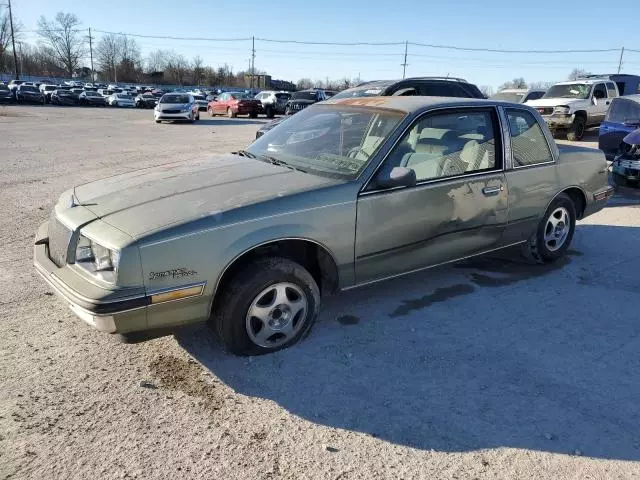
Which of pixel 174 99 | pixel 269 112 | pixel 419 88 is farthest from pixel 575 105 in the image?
pixel 269 112

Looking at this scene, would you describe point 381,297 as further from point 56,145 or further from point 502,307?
point 56,145

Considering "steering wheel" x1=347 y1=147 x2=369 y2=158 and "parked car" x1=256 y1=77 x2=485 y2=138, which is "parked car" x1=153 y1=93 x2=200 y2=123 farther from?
"steering wheel" x1=347 y1=147 x2=369 y2=158

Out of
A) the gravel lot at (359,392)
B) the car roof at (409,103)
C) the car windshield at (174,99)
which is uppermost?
the car roof at (409,103)

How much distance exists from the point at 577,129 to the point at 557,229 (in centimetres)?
1308

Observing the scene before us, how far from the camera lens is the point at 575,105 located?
16.4 metres

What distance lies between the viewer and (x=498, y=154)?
4.50 m

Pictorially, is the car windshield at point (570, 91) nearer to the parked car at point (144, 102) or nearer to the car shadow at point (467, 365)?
the car shadow at point (467, 365)

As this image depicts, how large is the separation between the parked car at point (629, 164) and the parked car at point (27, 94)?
43.5 meters

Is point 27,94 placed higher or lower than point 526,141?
lower

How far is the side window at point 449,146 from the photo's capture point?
3.93m

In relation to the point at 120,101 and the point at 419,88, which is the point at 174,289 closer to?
the point at 419,88

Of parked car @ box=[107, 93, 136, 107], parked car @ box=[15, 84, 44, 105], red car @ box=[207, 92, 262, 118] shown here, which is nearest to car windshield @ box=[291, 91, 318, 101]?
red car @ box=[207, 92, 262, 118]

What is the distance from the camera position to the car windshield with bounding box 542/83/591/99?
1702cm

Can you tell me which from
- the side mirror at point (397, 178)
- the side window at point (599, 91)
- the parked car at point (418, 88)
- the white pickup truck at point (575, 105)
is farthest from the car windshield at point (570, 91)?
the side mirror at point (397, 178)
